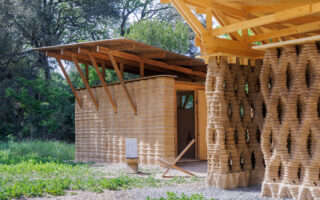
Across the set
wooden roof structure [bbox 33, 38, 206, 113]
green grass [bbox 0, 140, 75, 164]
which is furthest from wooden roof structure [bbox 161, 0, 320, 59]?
green grass [bbox 0, 140, 75, 164]

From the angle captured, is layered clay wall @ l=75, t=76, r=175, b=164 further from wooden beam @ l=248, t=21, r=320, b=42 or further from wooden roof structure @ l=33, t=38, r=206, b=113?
wooden beam @ l=248, t=21, r=320, b=42

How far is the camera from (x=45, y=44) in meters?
22.2

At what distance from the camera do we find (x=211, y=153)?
688 cm

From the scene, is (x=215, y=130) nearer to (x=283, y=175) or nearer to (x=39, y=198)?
(x=283, y=175)

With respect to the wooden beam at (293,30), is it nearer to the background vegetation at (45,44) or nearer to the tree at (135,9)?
the background vegetation at (45,44)

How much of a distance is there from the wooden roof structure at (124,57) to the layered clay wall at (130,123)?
33 centimetres

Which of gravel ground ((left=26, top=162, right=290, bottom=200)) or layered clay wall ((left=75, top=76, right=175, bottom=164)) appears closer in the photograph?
gravel ground ((left=26, top=162, right=290, bottom=200))

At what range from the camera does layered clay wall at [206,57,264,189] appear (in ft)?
22.2

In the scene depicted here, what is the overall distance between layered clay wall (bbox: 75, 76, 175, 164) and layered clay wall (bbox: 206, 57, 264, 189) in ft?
12.0

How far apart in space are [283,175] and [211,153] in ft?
4.96

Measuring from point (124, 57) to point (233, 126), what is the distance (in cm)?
568

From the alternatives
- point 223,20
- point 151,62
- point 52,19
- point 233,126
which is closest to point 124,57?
point 151,62

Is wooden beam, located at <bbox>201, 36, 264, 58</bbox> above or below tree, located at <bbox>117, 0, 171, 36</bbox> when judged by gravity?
below

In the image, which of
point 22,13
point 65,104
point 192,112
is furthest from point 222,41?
point 22,13
